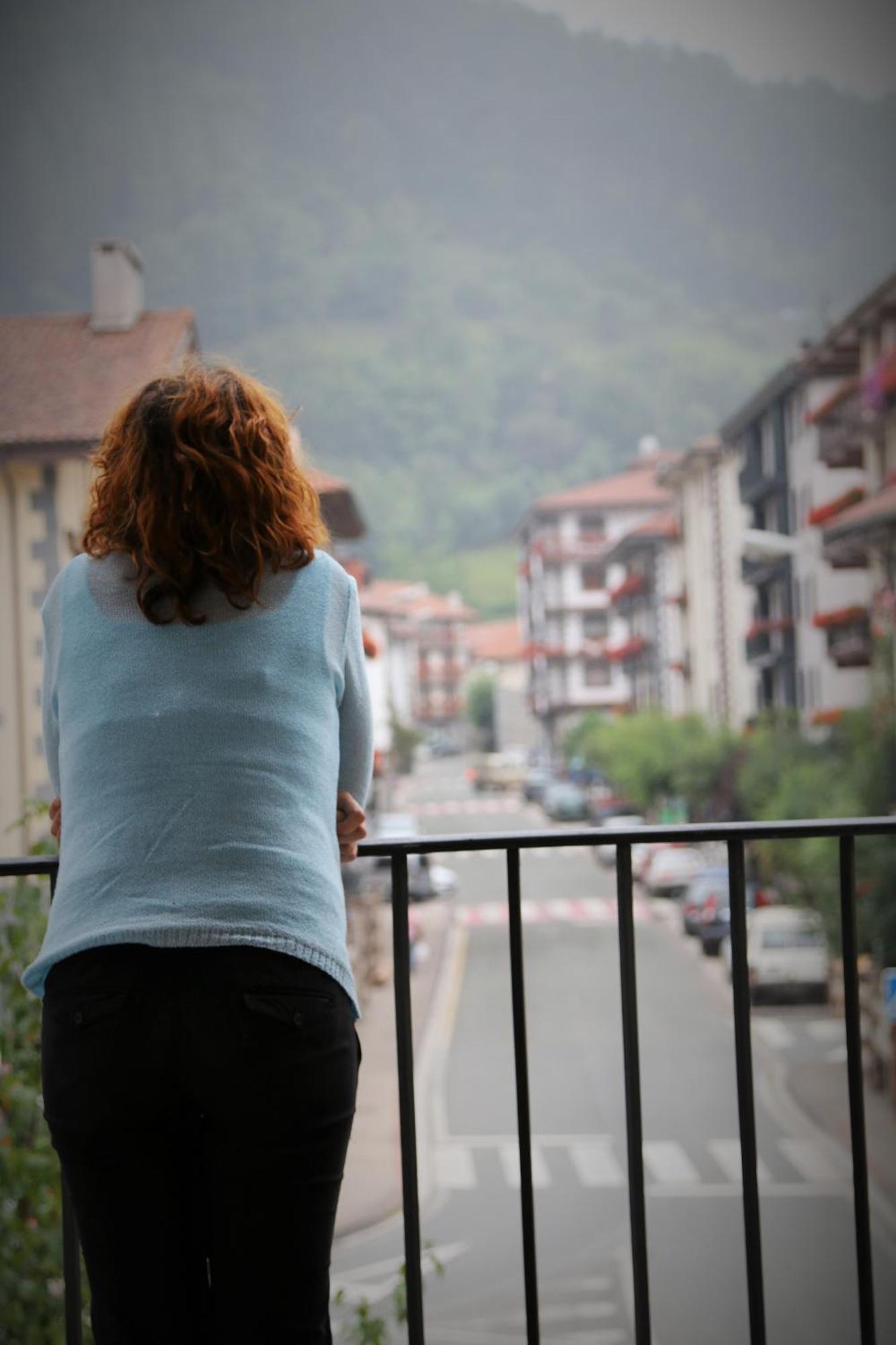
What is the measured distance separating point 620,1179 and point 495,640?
68980 mm

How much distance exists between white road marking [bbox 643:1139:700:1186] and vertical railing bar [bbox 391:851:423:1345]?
19.4m

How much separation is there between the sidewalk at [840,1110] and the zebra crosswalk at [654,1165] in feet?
1.30

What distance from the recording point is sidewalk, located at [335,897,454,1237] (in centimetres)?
1817

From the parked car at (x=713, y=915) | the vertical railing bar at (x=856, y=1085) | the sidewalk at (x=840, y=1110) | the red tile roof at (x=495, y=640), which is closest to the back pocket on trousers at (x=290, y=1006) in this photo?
the vertical railing bar at (x=856, y=1085)

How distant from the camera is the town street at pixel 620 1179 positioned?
625 inches

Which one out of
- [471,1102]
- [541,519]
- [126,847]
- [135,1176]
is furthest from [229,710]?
[541,519]

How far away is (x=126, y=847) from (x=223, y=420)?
366mm

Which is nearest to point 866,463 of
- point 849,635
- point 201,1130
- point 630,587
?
point 849,635

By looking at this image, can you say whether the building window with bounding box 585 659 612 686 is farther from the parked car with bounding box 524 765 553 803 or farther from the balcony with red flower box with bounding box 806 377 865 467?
the balcony with red flower box with bounding box 806 377 865 467

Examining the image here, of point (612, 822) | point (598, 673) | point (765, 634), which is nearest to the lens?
point (765, 634)

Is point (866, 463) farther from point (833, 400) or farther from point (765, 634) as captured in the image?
point (765, 634)

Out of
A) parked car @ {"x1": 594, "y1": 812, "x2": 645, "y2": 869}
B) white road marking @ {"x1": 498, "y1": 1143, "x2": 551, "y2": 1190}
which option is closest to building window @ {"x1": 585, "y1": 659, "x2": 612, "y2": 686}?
parked car @ {"x1": 594, "y1": 812, "x2": 645, "y2": 869}

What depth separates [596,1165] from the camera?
21312 millimetres

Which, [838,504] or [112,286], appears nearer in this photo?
[838,504]
